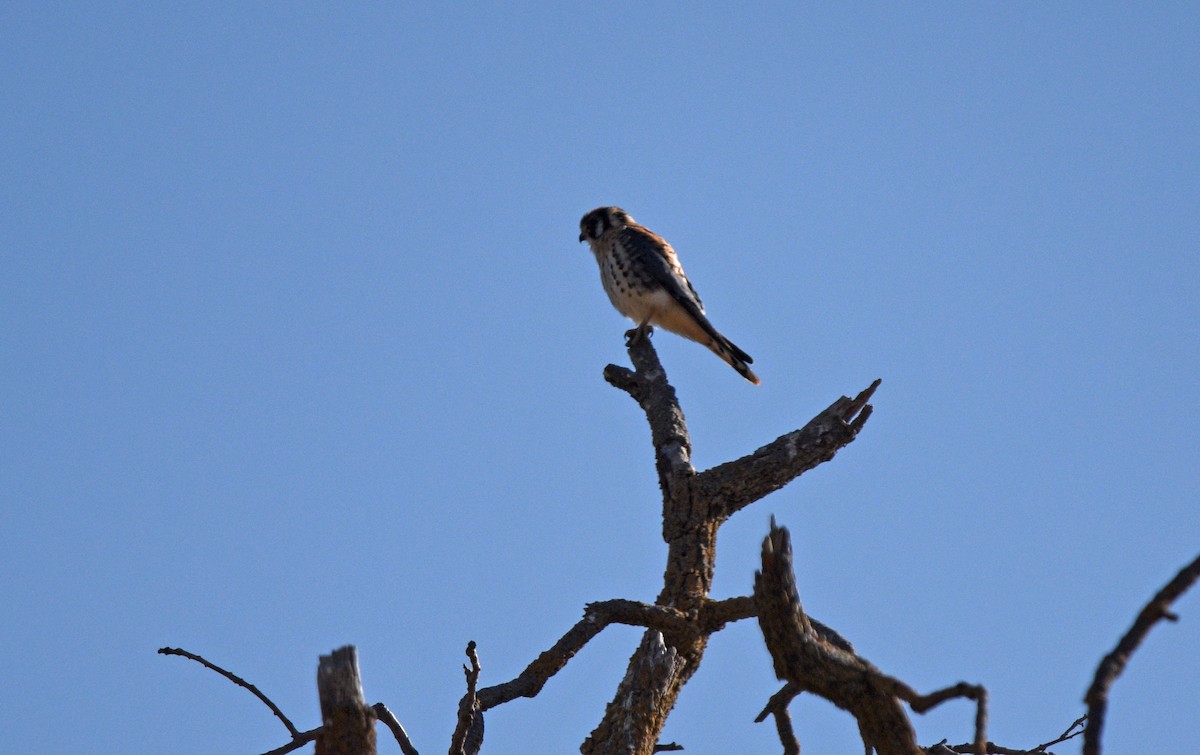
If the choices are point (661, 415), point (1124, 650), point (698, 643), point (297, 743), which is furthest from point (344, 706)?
point (661, 415)

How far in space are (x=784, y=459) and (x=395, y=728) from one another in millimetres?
1686

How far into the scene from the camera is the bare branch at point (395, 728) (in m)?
2.95

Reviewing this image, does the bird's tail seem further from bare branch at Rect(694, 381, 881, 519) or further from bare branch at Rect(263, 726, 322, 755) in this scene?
bare branch at Rect(263, 726, 322, 755)

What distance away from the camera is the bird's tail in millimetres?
6918

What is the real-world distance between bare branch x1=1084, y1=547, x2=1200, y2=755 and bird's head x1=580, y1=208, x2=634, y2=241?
6026 mm

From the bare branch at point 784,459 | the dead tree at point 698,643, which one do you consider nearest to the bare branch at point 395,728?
the dead tree at point 698,643

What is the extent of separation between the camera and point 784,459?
4.29 meters


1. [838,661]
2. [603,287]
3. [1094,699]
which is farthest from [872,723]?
[603,287]

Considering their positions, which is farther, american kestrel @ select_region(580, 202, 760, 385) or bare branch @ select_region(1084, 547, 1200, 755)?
american kestrel @ select_region(580, 202, 760, 385)

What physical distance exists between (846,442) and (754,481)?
0.35 m

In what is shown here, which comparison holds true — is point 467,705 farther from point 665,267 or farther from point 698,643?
point 665,267

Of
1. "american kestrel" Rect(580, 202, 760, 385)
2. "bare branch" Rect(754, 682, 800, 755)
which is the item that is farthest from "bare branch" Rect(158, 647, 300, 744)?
"american kestrel" Rect(580, 202, 760, 385)

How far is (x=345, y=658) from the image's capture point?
2.55m

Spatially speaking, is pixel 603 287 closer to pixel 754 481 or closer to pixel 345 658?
pixel 754 481
